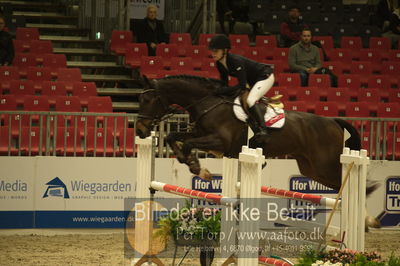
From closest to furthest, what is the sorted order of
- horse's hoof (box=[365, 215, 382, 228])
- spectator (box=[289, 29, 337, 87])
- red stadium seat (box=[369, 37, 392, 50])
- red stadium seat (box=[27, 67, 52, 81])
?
horse's hoof (box=[365, 215, 382, 228])
red stadium seat (box=[27, 67, 52, 81])
spectator (box=[289, 29, 337, 87])
red stadium seat (box=[369, 37, 392, 50])

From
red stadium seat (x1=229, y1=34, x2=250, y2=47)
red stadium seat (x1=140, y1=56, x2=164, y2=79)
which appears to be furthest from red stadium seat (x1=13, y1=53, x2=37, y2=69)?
red stadium seat (x1=229, y1=34, x2=250, y2=47)

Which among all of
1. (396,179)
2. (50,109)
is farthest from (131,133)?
(396,179)

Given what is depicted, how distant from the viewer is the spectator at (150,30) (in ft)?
42.1

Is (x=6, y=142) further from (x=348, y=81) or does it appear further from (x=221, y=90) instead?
(x=348, y=81)

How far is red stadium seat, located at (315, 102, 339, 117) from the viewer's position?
1120cm

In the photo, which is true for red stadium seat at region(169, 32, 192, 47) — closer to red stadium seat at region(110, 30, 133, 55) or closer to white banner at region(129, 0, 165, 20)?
red stadium seat at region(110, 30, 133, 55)

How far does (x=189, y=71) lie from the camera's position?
12.0 m

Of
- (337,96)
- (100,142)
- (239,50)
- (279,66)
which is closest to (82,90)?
(100,142)

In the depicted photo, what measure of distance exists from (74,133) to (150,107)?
2.00 m

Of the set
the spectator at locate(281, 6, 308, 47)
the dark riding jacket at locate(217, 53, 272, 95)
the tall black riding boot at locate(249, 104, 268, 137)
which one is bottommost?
the tall black riding boot at locate(249, 104, 268, 137)

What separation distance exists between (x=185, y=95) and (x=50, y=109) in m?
3.06

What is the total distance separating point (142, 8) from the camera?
14.2m

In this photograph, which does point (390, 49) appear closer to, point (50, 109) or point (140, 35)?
point (140, 35)

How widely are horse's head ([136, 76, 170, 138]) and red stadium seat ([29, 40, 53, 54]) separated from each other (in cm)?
496
